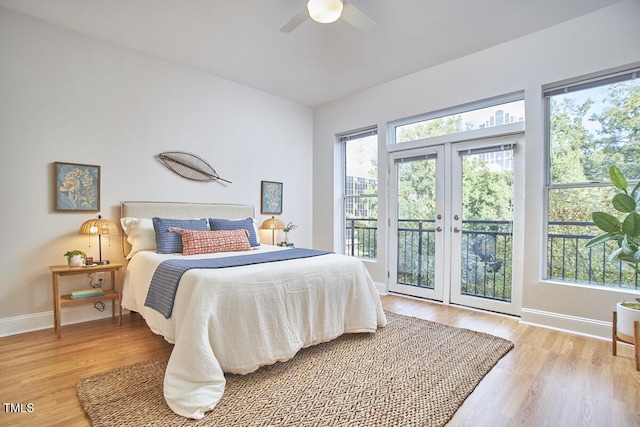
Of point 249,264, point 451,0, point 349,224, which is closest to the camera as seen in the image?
point 249,264

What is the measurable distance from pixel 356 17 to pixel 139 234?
275cm

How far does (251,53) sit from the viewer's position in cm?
342

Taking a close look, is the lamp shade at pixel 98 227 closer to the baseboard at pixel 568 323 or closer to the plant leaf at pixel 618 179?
the baseboard at pixel 568 323

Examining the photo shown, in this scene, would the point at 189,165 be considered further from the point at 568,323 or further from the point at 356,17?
the point at 568,323

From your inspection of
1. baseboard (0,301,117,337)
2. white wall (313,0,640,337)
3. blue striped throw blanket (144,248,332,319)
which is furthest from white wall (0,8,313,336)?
white wall (313,0,640,337)

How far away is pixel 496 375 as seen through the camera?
2.03 m

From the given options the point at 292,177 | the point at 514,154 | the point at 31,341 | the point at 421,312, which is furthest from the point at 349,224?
the point at 31,341

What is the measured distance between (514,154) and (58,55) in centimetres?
455

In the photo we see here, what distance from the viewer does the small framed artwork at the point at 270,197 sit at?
14.7 ft

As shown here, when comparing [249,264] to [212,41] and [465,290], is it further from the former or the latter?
[465,290]

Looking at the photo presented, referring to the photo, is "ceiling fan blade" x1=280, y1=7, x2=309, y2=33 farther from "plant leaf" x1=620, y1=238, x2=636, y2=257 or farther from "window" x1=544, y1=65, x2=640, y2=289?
"plant leaf" x1=620, y1=238, x2=636, y2=257

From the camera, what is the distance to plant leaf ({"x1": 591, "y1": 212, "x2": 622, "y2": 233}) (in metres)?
2.27

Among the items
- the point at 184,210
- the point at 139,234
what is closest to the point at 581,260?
the point at 184,210

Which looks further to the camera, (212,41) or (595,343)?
(212,41)
